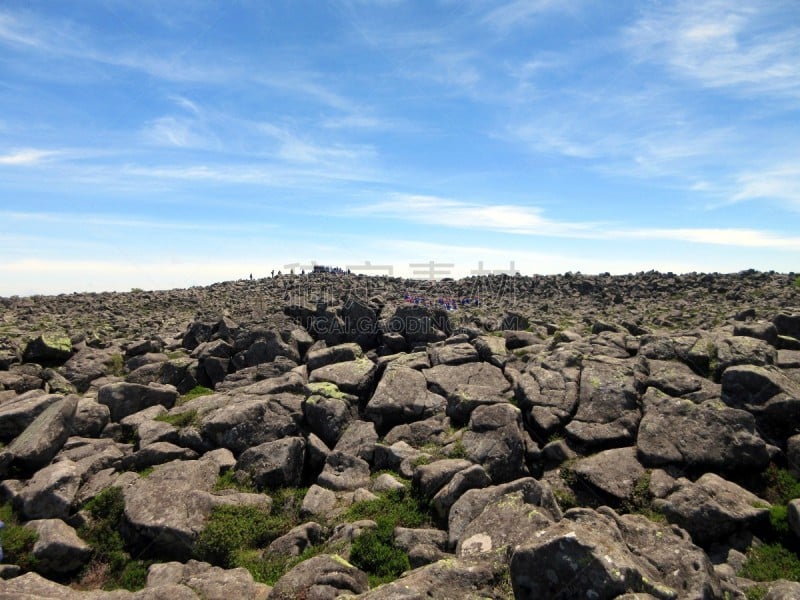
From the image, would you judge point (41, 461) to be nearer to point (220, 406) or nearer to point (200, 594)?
point (220, 406)

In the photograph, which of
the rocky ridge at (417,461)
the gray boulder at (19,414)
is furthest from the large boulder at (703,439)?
the gray boulder at (19,414)

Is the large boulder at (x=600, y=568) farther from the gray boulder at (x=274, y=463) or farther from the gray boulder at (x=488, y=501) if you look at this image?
the gray boulder at (x=274, y=463)

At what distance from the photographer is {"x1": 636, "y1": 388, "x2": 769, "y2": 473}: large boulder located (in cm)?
1994

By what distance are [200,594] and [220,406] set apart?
47.4 feet

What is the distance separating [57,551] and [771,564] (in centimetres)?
2489

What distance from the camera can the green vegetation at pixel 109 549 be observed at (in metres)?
17.8

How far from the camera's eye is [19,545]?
708 inches

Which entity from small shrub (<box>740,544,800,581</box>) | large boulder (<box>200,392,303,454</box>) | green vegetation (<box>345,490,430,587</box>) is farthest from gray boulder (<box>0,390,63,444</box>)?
small shrub (<box>740,544,800,581</box>)

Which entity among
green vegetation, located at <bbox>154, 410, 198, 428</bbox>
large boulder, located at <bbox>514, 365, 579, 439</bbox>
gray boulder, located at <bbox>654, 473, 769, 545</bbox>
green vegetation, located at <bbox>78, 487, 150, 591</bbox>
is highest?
large boulder, located at <bbox>514, 365, 579, 439</bbox>

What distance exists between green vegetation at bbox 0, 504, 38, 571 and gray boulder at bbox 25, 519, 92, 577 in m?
0.18

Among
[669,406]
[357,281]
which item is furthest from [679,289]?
[669,406]

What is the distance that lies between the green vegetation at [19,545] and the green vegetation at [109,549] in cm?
169

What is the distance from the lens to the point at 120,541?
19203 mm

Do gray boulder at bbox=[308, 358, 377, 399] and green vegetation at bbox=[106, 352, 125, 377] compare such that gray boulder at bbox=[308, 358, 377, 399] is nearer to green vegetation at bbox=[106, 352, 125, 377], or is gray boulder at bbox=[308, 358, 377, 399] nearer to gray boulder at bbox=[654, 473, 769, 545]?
gray boulder at bbox=[654, 473, 769, 545]
